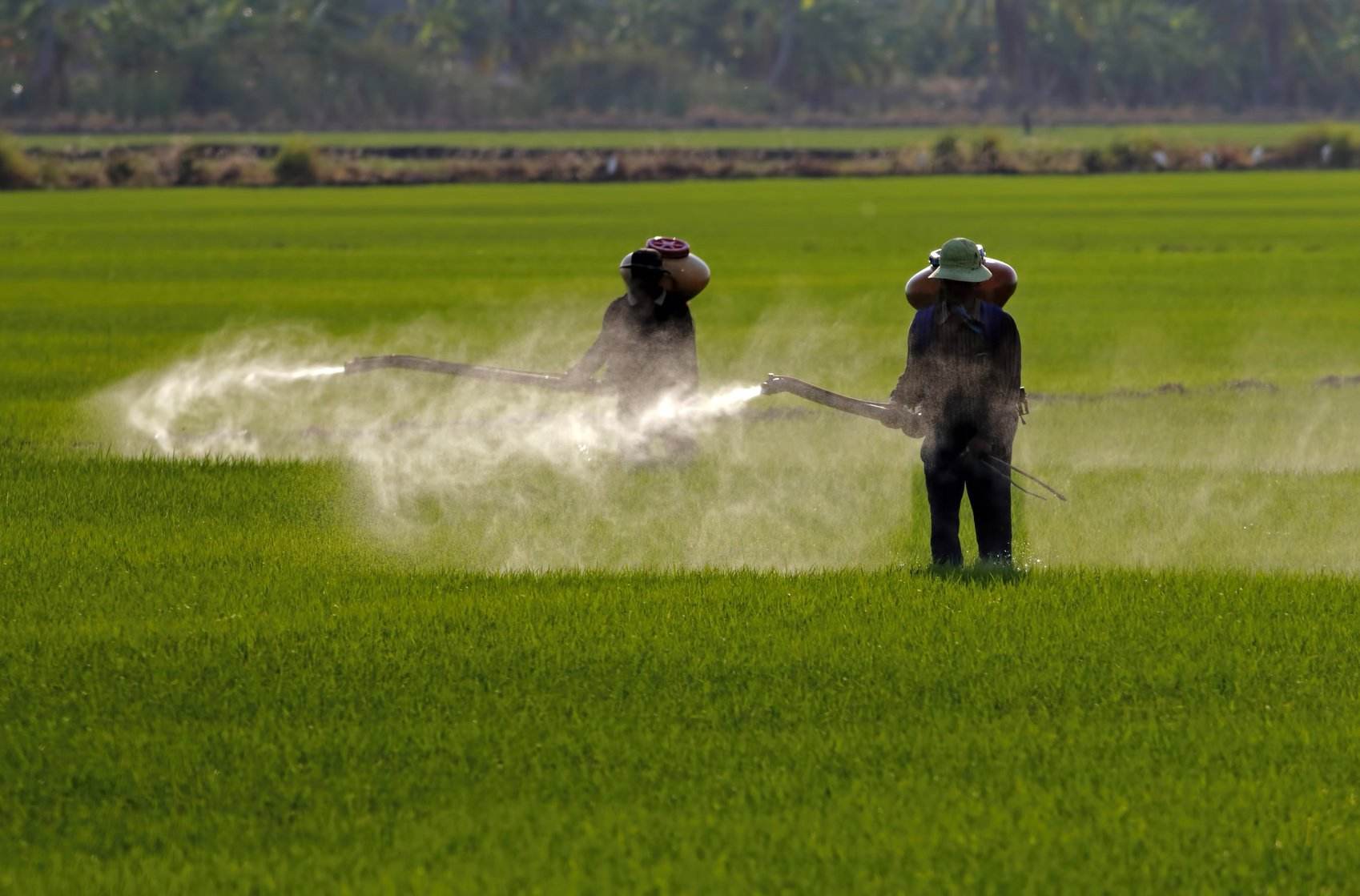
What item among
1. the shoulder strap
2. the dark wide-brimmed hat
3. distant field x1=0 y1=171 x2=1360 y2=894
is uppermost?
the dark wide-brimmed hat

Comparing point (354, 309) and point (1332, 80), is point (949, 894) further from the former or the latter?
point (1332, 80)

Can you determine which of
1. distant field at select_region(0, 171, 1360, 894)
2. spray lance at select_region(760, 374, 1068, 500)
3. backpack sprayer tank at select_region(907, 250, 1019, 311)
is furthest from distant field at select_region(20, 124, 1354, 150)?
spray lance at select_region(760, 374, 1068, 500)

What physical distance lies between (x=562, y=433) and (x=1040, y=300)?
17.0 meters

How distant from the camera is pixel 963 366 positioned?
11.1 m

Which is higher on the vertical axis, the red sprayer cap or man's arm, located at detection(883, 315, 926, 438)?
the red sprayer cap

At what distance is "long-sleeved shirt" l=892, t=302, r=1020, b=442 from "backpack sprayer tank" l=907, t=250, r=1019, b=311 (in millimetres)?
281

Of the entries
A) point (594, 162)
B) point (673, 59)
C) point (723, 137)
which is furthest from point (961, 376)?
point (673, 59)

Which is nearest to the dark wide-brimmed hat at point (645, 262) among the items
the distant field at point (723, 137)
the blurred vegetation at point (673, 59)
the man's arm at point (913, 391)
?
the man's arm at point (913, 391)

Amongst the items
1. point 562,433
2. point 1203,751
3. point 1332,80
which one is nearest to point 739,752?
point 1203,751

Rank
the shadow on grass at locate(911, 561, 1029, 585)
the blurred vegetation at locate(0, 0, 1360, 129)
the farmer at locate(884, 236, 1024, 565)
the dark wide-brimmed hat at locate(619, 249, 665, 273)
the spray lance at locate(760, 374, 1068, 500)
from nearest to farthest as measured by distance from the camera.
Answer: the farmer at locate(884, 236, 1024, 565), the spray lance at locate(760, 374, 1068, 500), the shadow on grass at locate(911, 561, 1029, 585), the dark wide-brimmed hat at locate(619, 249, 665, 273), the blurred vegetation at locate(0, 0, 1360, 129)

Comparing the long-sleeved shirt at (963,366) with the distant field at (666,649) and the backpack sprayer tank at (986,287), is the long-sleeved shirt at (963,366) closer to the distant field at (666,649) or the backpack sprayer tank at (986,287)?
the backpack sprayer tank at (986,287)

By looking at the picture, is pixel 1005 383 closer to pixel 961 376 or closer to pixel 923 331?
pixel 961 376

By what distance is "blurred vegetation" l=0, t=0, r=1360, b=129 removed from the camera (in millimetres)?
132875

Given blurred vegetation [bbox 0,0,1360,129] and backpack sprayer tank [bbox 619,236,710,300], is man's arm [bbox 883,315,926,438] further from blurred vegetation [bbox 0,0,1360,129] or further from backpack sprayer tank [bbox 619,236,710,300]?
blurred vegetation [bbox 0,0,1360,129]
